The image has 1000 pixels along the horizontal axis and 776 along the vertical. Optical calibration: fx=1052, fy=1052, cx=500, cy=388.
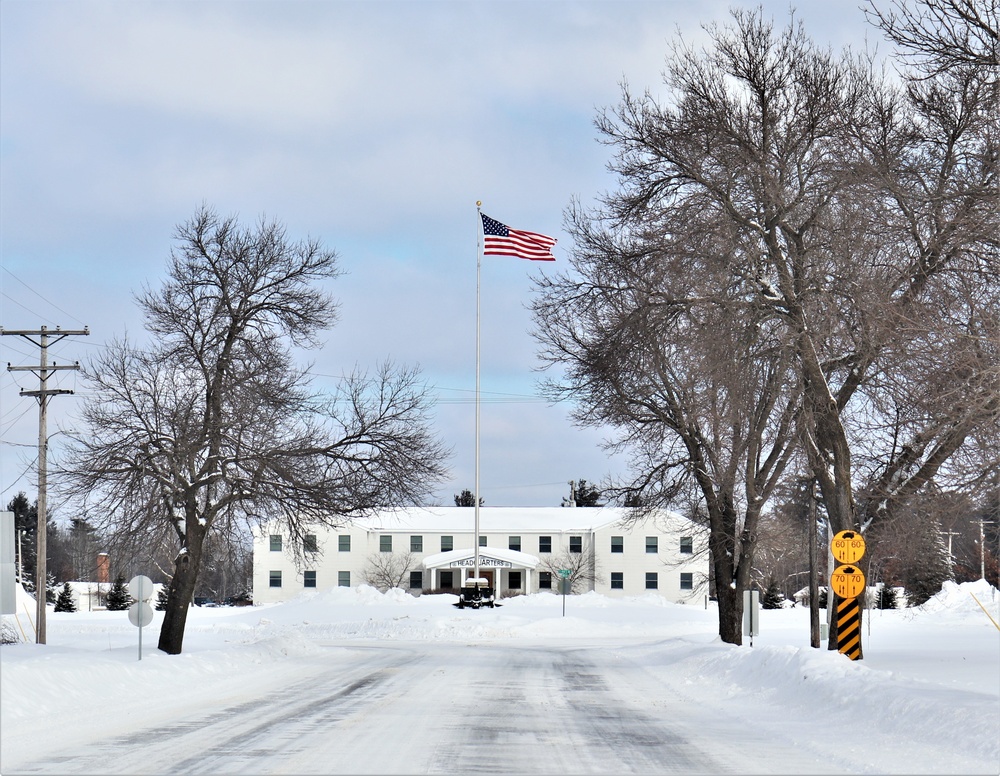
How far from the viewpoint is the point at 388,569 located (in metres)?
86.6

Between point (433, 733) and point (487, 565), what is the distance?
2729 inches

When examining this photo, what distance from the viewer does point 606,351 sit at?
72.7ft

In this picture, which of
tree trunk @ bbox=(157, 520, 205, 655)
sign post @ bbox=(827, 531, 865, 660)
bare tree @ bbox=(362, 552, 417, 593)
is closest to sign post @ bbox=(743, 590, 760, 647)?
sign post @ bbox=(827, 531, 865, 660)

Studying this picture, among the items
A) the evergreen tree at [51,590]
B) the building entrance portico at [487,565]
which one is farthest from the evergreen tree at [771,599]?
the evergreen tree at [51,590]

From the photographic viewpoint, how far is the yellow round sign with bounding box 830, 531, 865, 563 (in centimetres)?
1778

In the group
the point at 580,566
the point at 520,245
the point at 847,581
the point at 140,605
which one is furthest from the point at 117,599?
the point at 847,581

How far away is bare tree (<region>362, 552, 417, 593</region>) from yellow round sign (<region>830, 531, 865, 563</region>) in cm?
7098

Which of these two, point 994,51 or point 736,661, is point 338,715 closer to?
point 736,661

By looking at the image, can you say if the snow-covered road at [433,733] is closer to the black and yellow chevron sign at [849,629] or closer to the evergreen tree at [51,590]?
the black and yellow chevron sign at [849,629]

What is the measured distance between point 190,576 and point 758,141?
16.4m

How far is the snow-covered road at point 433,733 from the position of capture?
409 inches

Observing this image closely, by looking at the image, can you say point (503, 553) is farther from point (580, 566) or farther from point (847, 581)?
point (847, 581)

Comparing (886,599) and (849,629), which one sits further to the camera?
(886,599)

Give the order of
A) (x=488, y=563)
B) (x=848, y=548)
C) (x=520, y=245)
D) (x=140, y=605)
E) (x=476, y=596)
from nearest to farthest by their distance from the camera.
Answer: (x=848, y=548) < (x=140, y=605) < (x=520, y=245) < (x=476, y=596) < (x=488, y=563)
